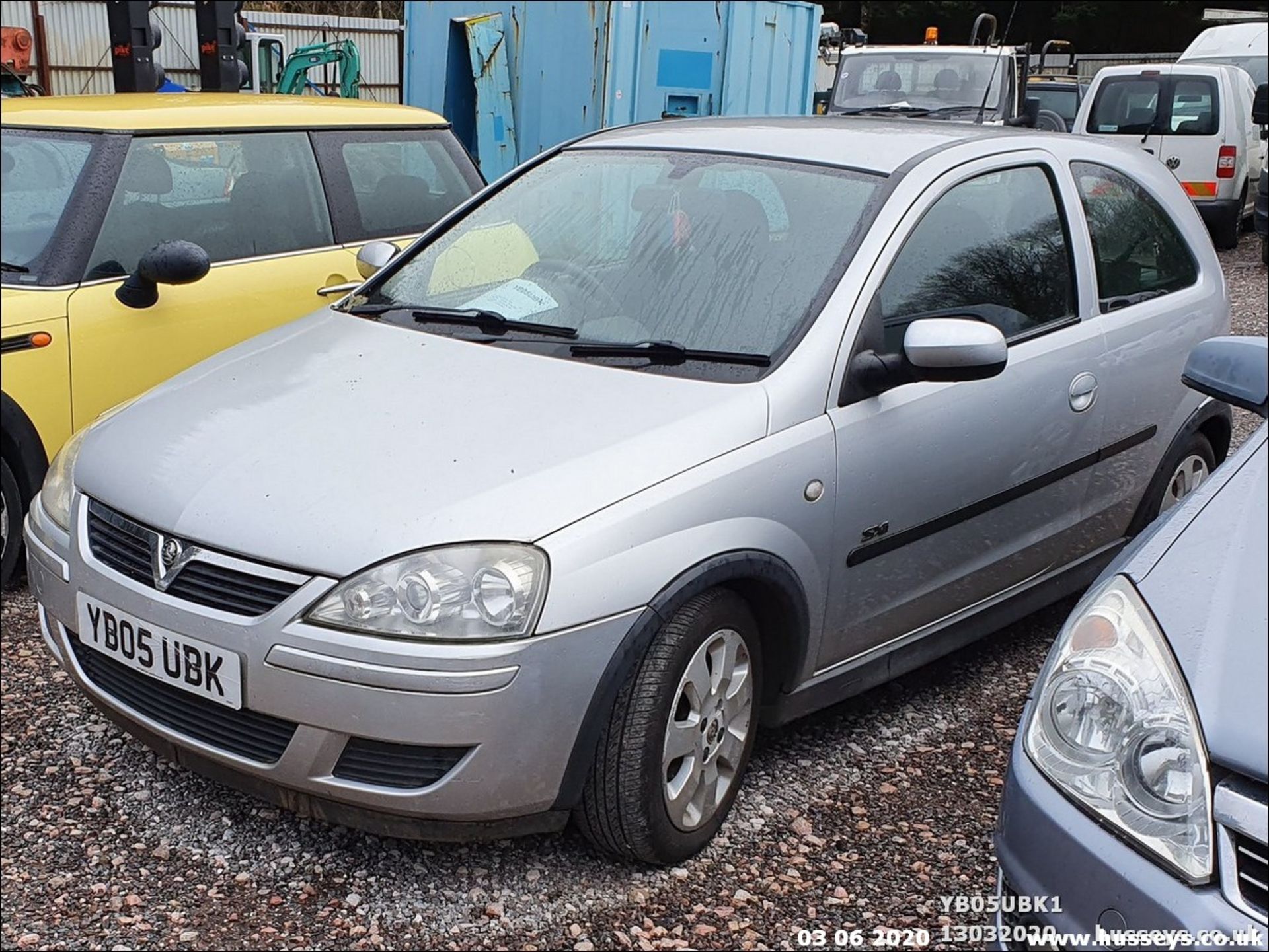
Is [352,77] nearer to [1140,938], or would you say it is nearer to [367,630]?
[367,630]

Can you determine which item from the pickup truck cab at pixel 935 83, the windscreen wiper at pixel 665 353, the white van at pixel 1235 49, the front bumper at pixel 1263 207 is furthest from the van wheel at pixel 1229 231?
the windscreen wiper at pixel 665 353

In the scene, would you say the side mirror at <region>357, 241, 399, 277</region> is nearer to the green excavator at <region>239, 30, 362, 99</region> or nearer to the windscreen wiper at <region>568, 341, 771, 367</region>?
the windscreen wiper at <region>568, 341, 771, 367</region>

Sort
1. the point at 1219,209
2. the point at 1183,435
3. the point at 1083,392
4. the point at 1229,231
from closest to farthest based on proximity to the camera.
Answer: the point at 1083,392 → the point at 1183,435 → the point at 1219,209 → the point at 1229,231

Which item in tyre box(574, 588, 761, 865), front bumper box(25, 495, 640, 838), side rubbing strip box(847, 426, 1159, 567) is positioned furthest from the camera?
side rubbing strip box(847, 426, 1159, 567)

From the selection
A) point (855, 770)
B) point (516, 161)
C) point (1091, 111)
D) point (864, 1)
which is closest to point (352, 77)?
point (516, 161)

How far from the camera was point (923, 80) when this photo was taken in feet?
46.1

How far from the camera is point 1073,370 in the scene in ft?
13.1

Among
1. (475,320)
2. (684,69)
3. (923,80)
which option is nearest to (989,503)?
(475,320)

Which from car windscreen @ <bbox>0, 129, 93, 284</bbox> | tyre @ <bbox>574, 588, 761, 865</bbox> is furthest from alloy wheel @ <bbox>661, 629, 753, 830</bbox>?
car windscreen @ <bbox>0, 129, 93, 284</bbox>

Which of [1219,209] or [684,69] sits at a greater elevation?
[684,69]

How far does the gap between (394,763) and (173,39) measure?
1489 cm

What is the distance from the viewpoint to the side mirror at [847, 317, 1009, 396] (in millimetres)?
3236

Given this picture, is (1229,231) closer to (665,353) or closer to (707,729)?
(665,353)

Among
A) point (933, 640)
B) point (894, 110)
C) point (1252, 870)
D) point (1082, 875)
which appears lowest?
point (933, 640)
